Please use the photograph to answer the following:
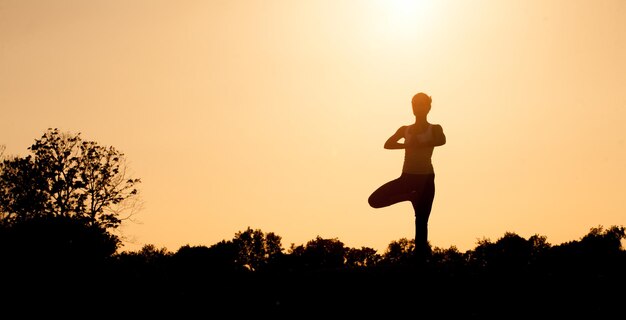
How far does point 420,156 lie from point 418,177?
50cm

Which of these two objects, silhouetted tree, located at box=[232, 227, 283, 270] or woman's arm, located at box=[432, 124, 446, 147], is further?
silhouetted tree, located at box=[232, 227, 283, 270]

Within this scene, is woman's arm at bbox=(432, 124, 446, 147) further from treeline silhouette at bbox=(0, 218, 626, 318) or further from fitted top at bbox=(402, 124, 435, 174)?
treeline silhouette at bbox=(0, 218, 626, 318)

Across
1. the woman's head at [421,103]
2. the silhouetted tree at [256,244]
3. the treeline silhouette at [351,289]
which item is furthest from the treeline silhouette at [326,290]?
the silhouetted tree at [256,244]

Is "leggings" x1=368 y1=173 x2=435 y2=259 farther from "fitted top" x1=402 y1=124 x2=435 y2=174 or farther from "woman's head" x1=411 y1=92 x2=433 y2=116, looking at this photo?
"woman's head" x1=411 y1=92 x2=433 y2=116

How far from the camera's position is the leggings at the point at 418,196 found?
52.2 ft

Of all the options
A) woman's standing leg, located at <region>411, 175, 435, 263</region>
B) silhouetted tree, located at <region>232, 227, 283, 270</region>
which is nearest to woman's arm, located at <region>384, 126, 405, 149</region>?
woman's standing leg, located at <region>411, 175, 435, 263</region>

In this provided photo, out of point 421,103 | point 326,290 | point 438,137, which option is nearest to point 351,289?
point 326,290

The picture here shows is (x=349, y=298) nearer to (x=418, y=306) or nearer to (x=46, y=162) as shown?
(x=418, y=306)

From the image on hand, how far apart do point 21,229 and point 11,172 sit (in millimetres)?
15536

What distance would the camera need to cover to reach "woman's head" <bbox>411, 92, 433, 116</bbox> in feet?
53.8

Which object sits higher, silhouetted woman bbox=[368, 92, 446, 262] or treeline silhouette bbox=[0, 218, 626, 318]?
silhouetted woman bbox=[368, 92, 446, 262]

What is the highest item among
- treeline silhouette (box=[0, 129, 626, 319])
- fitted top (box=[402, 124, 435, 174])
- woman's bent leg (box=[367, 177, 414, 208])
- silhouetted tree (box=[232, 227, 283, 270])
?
silhouetted tree (box=[232, 227, 283, 270])

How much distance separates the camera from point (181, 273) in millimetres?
21547

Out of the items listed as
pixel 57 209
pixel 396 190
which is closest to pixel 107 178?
pixel 57 209
